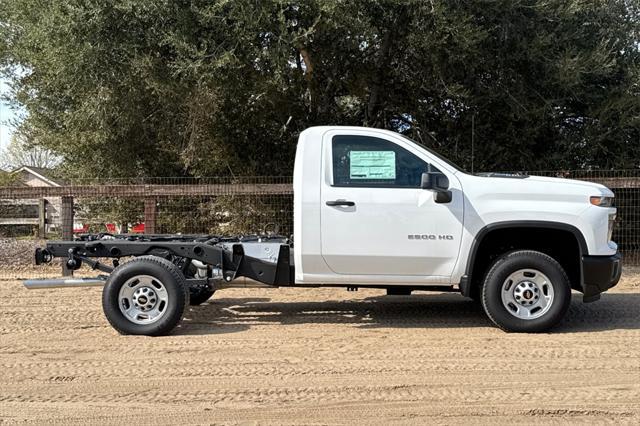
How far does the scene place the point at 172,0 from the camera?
10.9 meters

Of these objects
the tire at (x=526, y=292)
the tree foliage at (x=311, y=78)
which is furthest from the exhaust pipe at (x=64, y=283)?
the tree foliage at (x=311, y=78)

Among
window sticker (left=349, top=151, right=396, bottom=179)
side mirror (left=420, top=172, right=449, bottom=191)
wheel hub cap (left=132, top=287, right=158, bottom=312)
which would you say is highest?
window sticker (left=349, top=151, right=396, bottom=179)

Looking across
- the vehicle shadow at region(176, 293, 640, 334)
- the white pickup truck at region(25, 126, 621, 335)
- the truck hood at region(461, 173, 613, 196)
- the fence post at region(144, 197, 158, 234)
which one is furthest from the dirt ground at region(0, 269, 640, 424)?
the fence post at region(144, 197, 158, 234)

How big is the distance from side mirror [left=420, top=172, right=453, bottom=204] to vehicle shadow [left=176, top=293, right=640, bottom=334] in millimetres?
Result: 1535

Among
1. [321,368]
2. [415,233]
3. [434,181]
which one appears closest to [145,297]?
[321,368]

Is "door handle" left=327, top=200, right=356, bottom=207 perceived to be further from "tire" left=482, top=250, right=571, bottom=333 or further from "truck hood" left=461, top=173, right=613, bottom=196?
"tire" left=482, top=250, right=571, bottom=333

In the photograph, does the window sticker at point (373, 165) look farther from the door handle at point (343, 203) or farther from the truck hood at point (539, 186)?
the truck hood at point (539, 186)

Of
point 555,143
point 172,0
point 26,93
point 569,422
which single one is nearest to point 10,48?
point 26,93

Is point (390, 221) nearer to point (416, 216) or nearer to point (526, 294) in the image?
point (416, 216)

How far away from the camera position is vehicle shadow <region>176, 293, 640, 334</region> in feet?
23.4

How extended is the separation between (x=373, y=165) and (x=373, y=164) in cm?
1

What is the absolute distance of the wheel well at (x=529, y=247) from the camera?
6.80m

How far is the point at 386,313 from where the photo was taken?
7.86m

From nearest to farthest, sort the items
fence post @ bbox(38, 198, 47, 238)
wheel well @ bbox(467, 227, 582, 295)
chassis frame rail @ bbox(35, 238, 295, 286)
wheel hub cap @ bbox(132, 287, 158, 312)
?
wheel hub cap @ bbox(132, 287, 158, 312) < wheel well @ bbox(467, 227, 582, 295) < chassis frame rail @ bbox(35, 238, 295, 286) < fence post @ bbox(38, 198, 47, 238)
